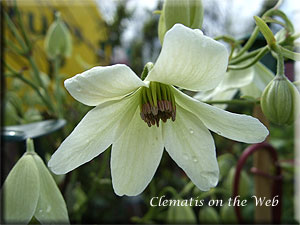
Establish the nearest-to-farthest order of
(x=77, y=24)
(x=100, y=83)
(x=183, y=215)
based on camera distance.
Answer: (x=100, y=83), (x=183, y=215), (x=77, y=24)

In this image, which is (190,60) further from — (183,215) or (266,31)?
(183,215)

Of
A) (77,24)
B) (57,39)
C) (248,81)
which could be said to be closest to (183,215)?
(248,81)

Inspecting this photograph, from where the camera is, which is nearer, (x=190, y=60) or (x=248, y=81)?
(x=190, y=60)

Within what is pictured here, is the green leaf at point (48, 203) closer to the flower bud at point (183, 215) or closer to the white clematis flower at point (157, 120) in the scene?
the white clematis flower at point (157, 120)

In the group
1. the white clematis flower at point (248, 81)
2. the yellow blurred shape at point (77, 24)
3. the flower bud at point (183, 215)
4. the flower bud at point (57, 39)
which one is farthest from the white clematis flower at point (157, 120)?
the yellow blurred shape at point (77, 24)

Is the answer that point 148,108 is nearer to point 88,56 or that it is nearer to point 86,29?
point 88,56

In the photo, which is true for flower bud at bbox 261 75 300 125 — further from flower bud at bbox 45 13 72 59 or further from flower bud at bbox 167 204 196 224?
flower bud at bbox 45 13 72 59
